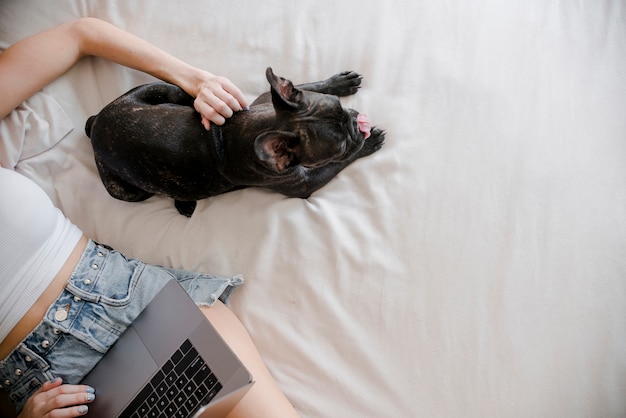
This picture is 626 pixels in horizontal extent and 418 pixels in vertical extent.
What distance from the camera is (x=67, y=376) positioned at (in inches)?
66.6

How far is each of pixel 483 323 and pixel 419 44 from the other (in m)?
1.11

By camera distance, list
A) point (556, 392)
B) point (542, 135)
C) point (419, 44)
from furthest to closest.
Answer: point (419, 44)
point (542, 135)
point (556, 392)

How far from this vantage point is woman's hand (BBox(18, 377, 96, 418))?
1572mm

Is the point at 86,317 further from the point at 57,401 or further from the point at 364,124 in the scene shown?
the point at 364,124

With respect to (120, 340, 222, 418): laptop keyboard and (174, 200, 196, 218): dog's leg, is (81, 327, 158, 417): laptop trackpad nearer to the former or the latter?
(120, 340, 222, 418): laptop keyboard

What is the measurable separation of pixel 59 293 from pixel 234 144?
2.65ft

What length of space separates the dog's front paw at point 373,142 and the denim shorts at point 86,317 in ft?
2.37

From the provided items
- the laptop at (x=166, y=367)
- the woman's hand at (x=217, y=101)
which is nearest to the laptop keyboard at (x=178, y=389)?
the laptop at (x=166, y=367)

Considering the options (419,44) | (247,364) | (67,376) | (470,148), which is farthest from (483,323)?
(67,376)

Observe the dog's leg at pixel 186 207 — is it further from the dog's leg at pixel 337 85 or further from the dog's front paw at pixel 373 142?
the dog's front paw at pixel 373 142

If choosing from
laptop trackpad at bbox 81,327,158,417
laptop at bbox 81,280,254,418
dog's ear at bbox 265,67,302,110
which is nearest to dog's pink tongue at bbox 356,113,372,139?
dog's ear at bbox 265,67,302,110

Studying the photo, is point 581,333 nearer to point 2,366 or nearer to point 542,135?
point 542,135

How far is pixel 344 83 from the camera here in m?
1.96

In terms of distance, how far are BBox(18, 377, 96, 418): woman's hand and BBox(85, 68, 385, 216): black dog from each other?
742 mm
